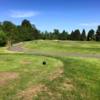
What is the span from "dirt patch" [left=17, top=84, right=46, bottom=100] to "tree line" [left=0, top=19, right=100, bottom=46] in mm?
75712

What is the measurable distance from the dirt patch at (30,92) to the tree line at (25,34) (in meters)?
75.7

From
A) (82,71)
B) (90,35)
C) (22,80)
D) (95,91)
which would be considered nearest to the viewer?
(95,91)

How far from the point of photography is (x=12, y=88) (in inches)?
814

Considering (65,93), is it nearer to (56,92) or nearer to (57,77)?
(56,92)

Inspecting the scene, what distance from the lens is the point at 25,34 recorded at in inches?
4993

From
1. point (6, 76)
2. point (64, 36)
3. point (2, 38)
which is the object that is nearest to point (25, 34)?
point (2, 38)

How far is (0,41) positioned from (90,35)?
87007 mm

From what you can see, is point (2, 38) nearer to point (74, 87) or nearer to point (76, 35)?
point (74, 87)

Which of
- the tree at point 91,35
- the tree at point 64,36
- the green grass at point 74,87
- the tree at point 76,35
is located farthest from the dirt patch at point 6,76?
the tree at point 91,35

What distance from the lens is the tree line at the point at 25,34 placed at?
10497 cm

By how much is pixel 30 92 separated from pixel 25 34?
108m

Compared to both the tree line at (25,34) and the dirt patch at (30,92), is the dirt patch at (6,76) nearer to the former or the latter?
the dirt patch at (30,92)

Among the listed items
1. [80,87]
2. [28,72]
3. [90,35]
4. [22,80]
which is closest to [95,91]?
[80,87]

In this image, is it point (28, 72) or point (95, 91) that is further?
point (28, 72)
